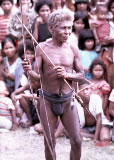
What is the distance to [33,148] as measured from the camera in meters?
5.52

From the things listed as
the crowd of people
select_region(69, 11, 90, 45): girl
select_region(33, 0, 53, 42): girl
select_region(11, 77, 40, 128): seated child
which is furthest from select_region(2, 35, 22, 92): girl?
select_region(69, 11, 90, 45): girl

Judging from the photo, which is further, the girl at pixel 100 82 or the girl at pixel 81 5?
the girl at pixel 81 5

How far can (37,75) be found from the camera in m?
4.02

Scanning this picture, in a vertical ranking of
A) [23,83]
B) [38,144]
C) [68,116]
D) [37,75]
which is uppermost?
[37,75]

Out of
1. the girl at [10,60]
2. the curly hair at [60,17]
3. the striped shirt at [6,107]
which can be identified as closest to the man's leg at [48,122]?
the curly hair at [60,17]

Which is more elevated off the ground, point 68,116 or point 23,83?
point 68,116

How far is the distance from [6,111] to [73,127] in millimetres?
2500

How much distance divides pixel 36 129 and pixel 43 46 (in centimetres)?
218

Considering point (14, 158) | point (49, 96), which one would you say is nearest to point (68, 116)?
point (49, 96)

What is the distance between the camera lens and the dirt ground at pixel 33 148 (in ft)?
17.0

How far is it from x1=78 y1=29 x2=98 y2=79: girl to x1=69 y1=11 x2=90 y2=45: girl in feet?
0.55

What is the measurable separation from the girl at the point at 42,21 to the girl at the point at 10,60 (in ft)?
1.57

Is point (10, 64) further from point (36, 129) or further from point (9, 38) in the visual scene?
point (36, 129)

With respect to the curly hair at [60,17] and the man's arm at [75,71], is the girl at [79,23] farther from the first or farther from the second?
the curly hair at [60,17]
